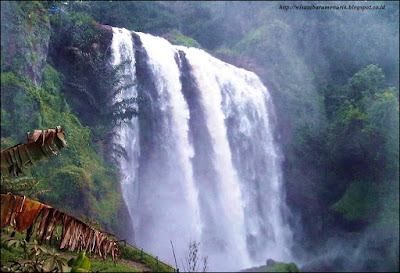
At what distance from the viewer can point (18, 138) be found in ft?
43.9

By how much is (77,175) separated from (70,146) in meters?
1.15

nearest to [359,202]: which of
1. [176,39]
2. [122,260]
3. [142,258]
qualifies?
[176,39]

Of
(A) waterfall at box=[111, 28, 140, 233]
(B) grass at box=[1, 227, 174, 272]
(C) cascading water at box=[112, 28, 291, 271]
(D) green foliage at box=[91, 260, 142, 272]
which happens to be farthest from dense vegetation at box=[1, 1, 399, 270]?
(D) green foliage at box=[91, 260, 142, 272]

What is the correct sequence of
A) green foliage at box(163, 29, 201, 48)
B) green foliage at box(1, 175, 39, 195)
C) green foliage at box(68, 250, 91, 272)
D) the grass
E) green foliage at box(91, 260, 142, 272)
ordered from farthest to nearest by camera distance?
green foliage at box(163, 29, 201, 48)
green foliage at box(91, 260, 142, 272)
the grass
green foliage at box(68, 250, 91, 272)
green foliage at box(1, 175, 39, 195)

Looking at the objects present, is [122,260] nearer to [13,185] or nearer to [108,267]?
[108,267]

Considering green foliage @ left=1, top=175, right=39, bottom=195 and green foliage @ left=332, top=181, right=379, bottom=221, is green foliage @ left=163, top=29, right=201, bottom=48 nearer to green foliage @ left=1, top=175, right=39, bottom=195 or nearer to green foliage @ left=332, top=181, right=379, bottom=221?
green foliage @ left=332, top=181, right=379, bottom=221

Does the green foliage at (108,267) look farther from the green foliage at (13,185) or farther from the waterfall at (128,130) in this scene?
the waterfall at (128,130)

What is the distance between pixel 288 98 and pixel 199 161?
873cm

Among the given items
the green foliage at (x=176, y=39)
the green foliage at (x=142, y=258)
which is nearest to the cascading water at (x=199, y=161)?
the green foliage at (x=176, y=39)

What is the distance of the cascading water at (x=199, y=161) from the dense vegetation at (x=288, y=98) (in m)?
1.64

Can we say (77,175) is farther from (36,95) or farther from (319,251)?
(319,251)

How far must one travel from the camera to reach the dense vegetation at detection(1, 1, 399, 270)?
14516 millimetres

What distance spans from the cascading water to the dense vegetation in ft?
5.39

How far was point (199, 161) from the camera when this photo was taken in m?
21.4
